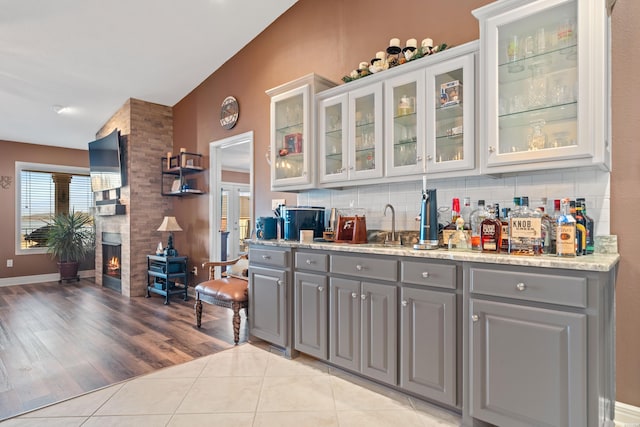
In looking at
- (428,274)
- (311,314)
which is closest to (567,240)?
(428,274)

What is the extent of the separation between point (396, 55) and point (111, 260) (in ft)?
19.1

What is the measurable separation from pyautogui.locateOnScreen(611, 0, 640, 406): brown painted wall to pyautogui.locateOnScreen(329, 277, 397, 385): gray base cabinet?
4.14 feet

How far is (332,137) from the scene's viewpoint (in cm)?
314

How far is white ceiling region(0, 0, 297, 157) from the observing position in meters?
3.58

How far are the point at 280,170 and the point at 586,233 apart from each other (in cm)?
244

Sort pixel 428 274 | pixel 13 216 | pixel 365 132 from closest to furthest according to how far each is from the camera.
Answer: pixel 428 274 < pixel 365 132 < pixel 13 216

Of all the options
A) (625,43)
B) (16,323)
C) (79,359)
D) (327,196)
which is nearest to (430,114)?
(625,43)

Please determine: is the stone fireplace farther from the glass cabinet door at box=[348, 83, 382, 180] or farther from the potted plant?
the glass cabinet door at box=[348, 83, 382, 180]

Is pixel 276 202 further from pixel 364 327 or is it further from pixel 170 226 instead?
pixel 170 226

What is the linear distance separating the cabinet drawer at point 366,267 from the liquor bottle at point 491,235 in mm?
535

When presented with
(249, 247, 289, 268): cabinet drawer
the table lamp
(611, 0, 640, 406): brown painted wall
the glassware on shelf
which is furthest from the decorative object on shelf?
the table lamp

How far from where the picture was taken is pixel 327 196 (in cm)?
352

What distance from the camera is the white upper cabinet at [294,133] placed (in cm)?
321

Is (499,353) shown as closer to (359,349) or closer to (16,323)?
(359,349)
